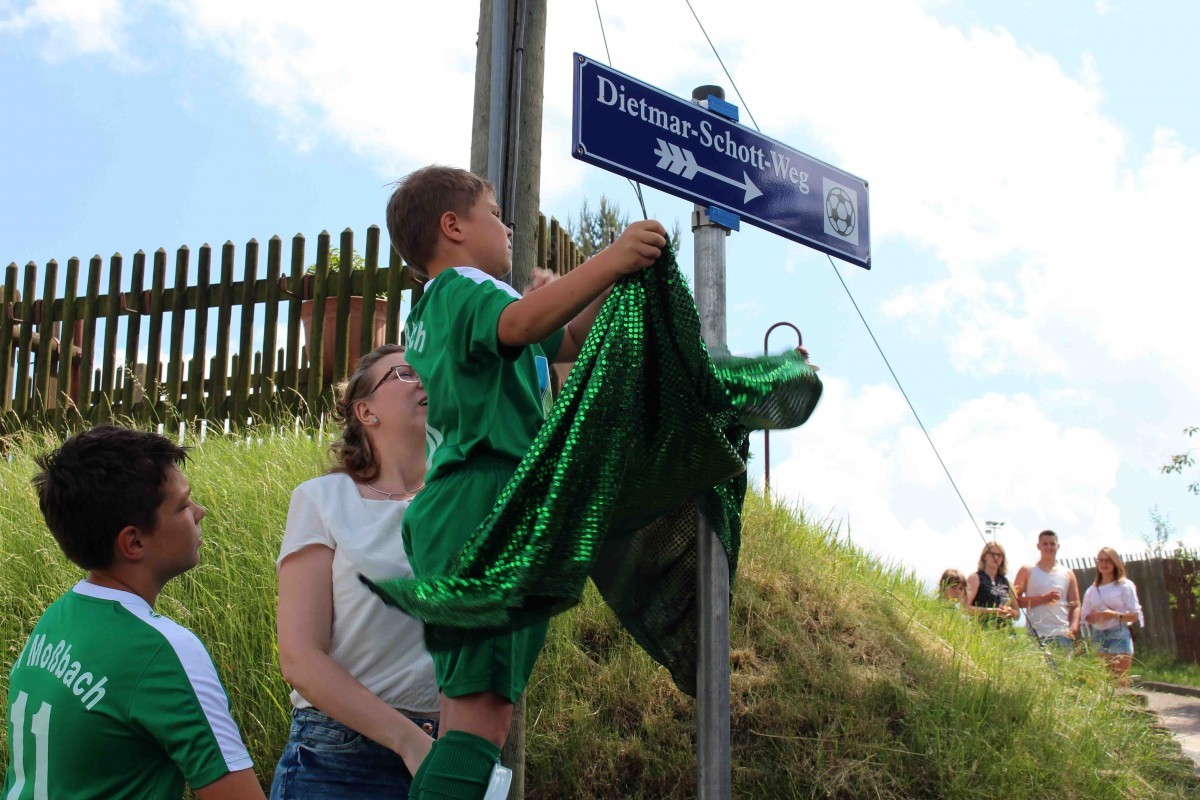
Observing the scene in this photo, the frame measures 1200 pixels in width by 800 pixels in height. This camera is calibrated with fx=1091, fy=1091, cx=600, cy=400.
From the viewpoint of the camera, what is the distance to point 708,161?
10.3 feet

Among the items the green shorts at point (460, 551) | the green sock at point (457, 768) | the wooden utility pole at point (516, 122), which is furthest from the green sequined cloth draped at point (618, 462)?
the wooden utility pole at point (516, 122)

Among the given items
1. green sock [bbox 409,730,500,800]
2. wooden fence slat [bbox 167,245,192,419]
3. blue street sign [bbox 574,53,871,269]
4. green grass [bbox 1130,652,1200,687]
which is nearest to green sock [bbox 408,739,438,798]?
green sock [bbox 409,730,500,800]

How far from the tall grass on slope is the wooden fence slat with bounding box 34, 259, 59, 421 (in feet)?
14.6

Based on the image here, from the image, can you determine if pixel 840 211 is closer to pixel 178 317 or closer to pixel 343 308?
pixel 343 308

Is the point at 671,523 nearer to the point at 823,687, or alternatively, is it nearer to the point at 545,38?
the point at 823,687

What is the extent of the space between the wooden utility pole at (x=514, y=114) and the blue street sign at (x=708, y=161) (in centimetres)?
100

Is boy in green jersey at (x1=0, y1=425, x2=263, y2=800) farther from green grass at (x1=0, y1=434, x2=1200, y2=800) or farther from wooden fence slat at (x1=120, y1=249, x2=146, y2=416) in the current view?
wooden fence slat at (x1=120, y1=249, x2=146, y2=416)

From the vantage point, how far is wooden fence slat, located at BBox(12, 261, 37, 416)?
36.6ft

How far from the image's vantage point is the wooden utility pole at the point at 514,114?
13.0 feet

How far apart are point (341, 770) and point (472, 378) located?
84 cm

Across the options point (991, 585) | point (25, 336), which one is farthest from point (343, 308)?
point (991, 585)

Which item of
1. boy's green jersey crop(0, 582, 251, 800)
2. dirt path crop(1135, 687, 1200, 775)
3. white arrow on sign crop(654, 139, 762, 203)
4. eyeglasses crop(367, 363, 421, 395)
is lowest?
dirt path crop(1135, 687, 1200, 775)

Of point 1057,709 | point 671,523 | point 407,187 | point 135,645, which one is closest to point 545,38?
point 407,187

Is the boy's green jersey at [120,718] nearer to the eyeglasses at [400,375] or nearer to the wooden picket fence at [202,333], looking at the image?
the eyeglasses at [400,375]
